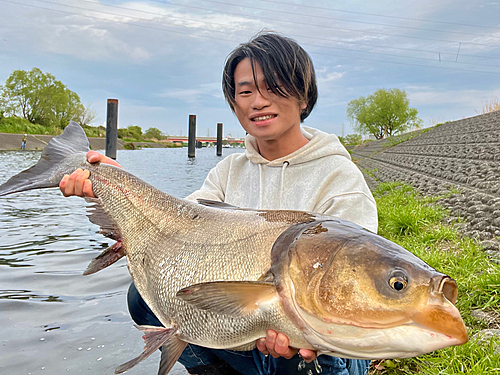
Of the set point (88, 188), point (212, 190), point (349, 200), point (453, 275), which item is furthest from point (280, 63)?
point (453, 275)

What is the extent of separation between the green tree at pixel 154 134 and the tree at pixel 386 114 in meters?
42.5

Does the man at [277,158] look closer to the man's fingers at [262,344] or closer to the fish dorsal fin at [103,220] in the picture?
the fish dorsal fin at [103,220]

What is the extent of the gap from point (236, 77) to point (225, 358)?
1.92 metres

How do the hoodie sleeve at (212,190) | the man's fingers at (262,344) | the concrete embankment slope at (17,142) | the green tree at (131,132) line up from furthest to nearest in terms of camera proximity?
the green tree at (131,132) < the concrete embankment slope at (17,142) < the hoodie sleeve at (212,190) < the man's fingers at (262,344)

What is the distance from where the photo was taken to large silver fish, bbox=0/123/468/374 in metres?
1.38

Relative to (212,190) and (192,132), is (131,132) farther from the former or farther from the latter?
(212,190)

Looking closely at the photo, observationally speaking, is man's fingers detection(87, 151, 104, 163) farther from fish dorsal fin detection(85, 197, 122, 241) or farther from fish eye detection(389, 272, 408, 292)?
fish eye detection(389, 272, 408, 292)

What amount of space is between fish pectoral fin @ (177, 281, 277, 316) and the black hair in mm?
1495

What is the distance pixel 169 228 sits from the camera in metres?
2.27

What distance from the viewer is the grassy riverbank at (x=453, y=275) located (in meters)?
2.53

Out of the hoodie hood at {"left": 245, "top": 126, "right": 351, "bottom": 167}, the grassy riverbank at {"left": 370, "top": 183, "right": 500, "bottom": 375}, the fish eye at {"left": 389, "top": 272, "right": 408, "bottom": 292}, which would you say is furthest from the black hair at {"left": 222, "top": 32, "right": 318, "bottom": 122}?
the grassy riverbank at {"left": 370, "top": 183, "right": 500, "bottom": 375}

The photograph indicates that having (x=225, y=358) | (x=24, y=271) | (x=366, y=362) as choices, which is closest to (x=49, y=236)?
(x=24, y=271)

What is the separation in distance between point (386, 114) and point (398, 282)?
6157cm

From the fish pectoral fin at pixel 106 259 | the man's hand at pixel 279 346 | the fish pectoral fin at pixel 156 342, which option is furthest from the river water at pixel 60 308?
the man's hand at pixel 279 346
